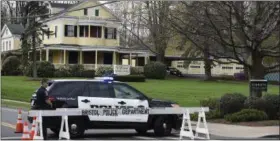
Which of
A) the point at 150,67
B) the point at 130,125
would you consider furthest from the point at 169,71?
the point at 130,125

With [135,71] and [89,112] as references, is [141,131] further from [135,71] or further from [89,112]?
[135,71]

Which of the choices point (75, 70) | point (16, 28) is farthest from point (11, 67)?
point (16, 28)

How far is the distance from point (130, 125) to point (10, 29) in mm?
59936

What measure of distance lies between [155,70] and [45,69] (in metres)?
12.3

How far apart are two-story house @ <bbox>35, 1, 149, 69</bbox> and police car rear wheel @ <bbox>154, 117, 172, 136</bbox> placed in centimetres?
4267

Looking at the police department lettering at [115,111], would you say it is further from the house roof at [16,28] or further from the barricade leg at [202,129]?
the house roof at [16,28]

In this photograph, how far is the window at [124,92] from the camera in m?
15.2

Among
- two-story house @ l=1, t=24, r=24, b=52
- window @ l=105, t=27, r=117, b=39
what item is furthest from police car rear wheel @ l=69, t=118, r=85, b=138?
two-story house @ l=1, t=24, r=24, b=52

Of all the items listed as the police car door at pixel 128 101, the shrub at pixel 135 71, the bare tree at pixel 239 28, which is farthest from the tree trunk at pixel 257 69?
the shrub at pixel 135 71

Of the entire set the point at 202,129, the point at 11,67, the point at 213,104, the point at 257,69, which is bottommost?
the point at 202,129

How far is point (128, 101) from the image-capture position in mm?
15062

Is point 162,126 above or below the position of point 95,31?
below

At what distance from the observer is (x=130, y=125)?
1497 cm

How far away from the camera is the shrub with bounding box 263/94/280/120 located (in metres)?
19.9
